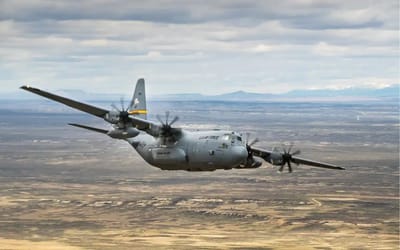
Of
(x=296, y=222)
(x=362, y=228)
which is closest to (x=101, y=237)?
(x=296, y=222)

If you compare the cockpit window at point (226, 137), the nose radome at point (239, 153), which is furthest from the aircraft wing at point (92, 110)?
the nose radome at point (239, 153)

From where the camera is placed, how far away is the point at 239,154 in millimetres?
66625

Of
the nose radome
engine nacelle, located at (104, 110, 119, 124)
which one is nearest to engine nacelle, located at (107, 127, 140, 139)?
engine nacelle, located at (104, 110, 119, 124)

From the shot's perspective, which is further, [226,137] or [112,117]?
[226,137]

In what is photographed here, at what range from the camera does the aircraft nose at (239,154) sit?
66.6 meters

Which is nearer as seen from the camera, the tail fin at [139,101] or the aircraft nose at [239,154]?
the aircraft nose at [239,154]

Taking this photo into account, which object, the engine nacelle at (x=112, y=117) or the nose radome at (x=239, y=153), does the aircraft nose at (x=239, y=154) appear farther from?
the engine nacelle at (x=112, y=117)

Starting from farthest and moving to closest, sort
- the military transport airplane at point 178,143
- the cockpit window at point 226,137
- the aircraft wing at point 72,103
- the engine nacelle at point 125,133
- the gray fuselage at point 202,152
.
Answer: the cockpit window at point 226,137 → the gray fuselage at point 202,152 → the military transport airplane at point 178,143 → the engine nacelle at point 125,133 → the aircraft wing at point 72,103

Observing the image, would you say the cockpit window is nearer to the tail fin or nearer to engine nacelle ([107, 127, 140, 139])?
engine nacelle ([107, 127, 140, 139])

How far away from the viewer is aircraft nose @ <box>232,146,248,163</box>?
6656 centimetres

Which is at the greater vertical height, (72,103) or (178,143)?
(72,103)

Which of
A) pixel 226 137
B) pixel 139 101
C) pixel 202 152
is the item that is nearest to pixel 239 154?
pixel 226 137

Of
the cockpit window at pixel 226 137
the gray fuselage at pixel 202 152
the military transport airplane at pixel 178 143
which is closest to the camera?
the military transport airplane at pixel 178 143

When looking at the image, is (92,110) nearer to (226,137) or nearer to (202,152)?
(202,152)
